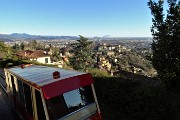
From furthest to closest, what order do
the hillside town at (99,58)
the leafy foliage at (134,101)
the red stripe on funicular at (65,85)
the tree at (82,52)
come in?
the tree at (82,52), the hillside town at (99,58), the leafy foliage at (134,101), the red stripe on funicular at (65,85)

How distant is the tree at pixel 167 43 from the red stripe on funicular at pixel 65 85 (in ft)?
14.0

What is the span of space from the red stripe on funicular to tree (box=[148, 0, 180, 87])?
426 cm

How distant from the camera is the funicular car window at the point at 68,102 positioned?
636cm

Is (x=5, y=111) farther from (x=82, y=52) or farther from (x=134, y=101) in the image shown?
(x=82, y=52)

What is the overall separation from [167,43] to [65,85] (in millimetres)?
5232

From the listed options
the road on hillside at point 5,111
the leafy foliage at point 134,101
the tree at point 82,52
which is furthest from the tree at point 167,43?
the tree at point 82,52

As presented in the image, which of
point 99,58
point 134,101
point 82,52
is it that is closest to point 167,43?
point 134,101

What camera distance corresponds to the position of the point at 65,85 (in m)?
6.61

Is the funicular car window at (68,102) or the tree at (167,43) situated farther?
the tree at (167,43)

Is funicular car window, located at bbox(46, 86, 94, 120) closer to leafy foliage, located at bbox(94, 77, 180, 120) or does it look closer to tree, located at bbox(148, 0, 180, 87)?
leafy foliage, located at bbox(94, 77, 180, 120)

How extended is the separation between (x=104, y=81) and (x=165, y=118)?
4571 mm

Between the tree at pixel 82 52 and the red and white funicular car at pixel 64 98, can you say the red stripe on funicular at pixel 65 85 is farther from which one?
the tree at pixel 82 52

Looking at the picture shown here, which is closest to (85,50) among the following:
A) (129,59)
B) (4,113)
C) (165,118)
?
(129,59)

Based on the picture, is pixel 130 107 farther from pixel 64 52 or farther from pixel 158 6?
pixel 64 52
